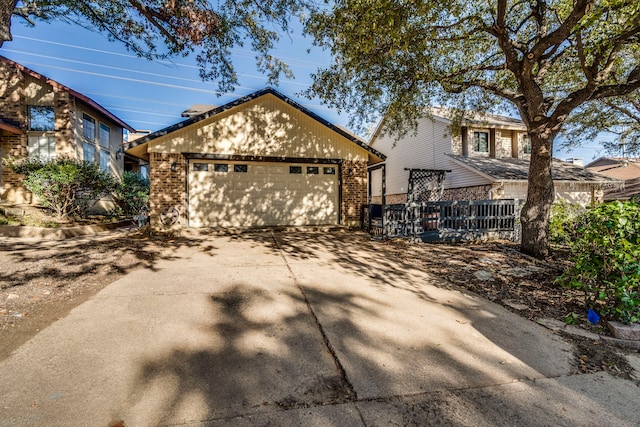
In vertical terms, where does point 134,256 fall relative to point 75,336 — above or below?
above

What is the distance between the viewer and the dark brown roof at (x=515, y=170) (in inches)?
534

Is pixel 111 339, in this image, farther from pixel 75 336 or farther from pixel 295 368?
pixel 295 368

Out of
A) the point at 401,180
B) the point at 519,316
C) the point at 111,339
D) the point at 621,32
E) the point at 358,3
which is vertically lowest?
the point at 519,316

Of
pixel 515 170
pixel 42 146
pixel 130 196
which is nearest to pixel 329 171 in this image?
pixel 130 196

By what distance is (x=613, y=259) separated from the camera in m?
3.67

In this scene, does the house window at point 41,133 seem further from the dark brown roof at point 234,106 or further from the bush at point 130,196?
the dark brown roof at point 234,106

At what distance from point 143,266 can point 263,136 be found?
619cm

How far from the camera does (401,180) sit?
1931cm

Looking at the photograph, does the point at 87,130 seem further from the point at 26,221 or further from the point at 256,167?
the point at 256,167

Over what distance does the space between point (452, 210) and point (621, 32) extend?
18.3 feet

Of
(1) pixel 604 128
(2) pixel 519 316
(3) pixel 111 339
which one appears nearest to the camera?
(3) pixel 111 339

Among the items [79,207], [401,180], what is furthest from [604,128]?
[79,207]

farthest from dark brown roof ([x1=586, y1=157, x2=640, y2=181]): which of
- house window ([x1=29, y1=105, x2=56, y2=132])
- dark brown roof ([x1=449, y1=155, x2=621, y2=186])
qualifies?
house window ([x1=29, y1=105, x2=56, y2=132])

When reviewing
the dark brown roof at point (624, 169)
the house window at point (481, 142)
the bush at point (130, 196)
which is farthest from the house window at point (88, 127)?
the dark brown roof at point (624, 169)
